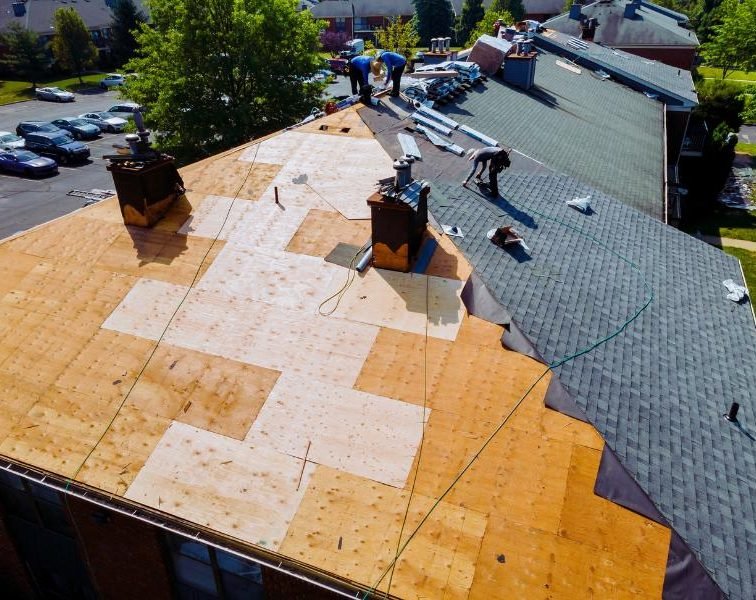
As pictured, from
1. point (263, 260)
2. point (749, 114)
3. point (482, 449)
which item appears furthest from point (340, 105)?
point (749, 114)

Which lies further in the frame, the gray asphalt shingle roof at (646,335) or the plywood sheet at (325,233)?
the plywood sheet at (325,233)

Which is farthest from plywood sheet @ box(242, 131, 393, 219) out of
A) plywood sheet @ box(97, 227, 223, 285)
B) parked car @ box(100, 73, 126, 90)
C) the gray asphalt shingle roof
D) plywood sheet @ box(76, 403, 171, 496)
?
parked car @ box(100, 73, 126, 90)

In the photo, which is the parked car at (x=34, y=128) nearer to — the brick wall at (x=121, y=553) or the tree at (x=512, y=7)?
the brick wall at (x=121, y=553)

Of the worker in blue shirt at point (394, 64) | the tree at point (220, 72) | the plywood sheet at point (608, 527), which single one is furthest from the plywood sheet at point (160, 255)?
the tree at point (220, 72)

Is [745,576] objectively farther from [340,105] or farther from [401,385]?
[340,105]

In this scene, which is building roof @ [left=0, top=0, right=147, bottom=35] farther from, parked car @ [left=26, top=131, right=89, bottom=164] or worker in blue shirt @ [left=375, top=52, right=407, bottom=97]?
worker in blue shirt @ [left=375, top=52, right=407, bottom=97]

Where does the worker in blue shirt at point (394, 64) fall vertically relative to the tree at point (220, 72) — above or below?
above
